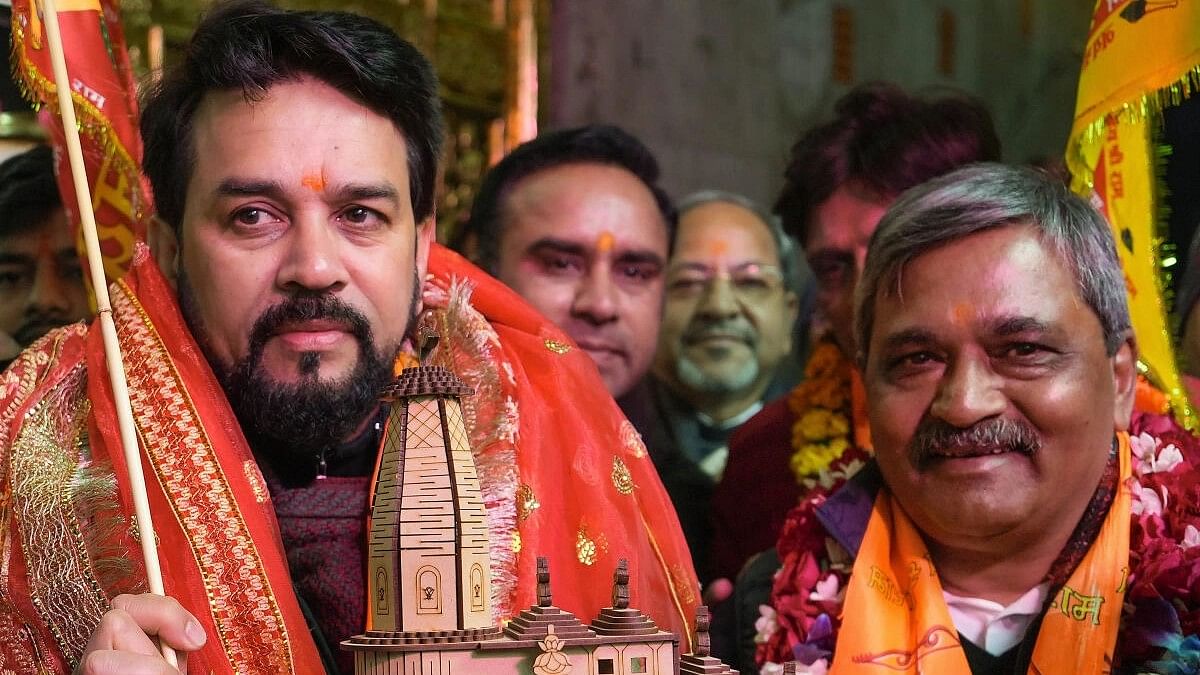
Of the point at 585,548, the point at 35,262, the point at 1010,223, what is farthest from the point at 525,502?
the point at 35,262

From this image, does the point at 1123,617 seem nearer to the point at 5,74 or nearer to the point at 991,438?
the point at 991,438

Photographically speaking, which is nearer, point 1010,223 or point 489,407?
point 1010,223

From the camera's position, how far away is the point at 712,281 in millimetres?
5340

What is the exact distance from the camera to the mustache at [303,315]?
280 cm

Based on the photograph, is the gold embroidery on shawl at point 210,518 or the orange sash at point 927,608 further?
the orange sash at point 927,608

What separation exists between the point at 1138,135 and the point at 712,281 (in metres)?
1.98

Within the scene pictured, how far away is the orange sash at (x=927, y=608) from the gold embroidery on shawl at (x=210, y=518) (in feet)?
3.56

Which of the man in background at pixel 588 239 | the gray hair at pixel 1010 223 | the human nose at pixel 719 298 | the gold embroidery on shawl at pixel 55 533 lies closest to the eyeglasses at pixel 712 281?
the human nose at pixel 719 298

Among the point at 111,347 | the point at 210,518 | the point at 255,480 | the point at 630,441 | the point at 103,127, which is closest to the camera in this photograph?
the point at 111,347

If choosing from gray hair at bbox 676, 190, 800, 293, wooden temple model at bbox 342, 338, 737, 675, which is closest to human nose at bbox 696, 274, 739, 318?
gray hair at bbox 676, 190, 800, 293

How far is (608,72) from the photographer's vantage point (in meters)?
6.61

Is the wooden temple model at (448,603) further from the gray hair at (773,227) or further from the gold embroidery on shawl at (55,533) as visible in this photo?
the gray hair at (773,227)

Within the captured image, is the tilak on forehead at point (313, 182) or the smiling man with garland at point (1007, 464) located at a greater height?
the tilak on forehead at point (313, 182)

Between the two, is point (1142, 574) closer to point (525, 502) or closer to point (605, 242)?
point (525, 502)
